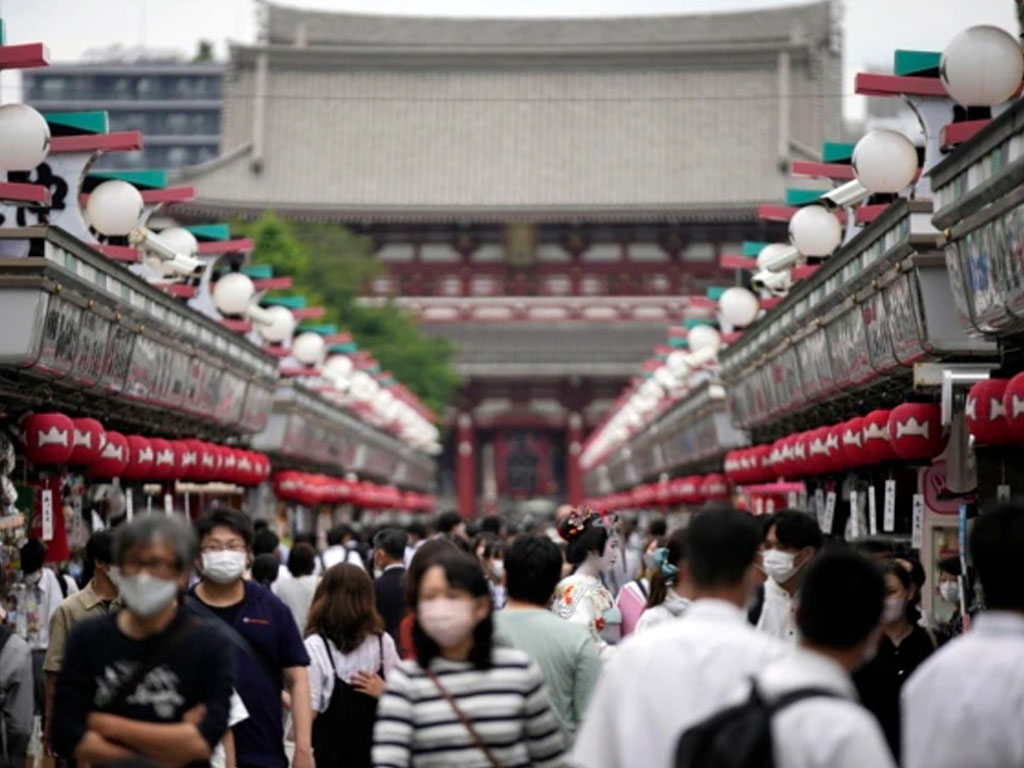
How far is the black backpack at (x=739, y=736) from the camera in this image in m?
5.50

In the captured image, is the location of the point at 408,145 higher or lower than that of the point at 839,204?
higher

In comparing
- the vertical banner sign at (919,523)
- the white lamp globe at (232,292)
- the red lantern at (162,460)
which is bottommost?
the vertical banner sign at (919,523)

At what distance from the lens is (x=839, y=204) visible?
1902 cm

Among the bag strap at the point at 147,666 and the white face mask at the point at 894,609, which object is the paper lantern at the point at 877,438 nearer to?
the white face mask at the point at 894,609

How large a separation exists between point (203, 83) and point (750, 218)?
58.5 metres

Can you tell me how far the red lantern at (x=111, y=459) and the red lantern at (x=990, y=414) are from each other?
348 inches

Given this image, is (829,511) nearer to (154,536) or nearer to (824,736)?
(154,536)

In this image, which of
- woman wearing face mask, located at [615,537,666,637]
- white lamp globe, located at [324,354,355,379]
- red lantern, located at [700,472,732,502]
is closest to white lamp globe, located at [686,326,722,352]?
red lantern, located at [700,472,732,502]

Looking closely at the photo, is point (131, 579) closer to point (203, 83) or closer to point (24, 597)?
point (24, 597)

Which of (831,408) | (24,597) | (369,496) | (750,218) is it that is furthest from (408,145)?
(24,597)

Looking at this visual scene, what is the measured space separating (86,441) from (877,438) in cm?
602

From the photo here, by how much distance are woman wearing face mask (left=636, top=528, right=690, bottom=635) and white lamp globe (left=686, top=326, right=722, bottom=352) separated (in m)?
18.7

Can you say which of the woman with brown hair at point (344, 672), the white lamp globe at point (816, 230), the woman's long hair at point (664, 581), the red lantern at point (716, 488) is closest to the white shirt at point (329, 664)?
the woman with brown hair at point (344, 672)

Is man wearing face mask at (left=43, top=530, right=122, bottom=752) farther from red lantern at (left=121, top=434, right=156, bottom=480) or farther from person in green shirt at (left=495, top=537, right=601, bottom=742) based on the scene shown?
red lantern at (left=121, top=434, right=156, bottom=480)
